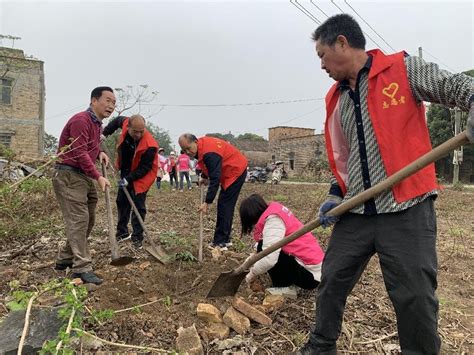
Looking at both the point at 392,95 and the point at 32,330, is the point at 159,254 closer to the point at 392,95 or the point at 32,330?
the point at 32,330

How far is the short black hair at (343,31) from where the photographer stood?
2.00 meters

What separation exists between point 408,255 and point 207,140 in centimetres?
332

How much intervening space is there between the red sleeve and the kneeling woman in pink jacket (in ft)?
4.39

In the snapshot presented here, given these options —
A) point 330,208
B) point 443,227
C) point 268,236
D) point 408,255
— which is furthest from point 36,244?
point 443,227

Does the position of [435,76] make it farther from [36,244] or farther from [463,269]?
[36,244]

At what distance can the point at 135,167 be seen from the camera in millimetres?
4738

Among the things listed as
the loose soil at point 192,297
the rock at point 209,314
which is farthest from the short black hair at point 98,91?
the rock at point 209,314

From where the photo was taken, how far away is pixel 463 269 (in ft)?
15.4

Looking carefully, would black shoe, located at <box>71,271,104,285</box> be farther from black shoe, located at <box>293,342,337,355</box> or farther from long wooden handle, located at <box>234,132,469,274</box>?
long wooden handle, located at <box>234,132,469,274</box>

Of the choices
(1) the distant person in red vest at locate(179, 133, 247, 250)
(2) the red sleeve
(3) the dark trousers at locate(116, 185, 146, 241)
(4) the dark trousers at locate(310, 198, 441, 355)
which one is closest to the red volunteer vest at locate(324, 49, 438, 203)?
(4) the dark trousers at locate(310, 198, 441, 355)

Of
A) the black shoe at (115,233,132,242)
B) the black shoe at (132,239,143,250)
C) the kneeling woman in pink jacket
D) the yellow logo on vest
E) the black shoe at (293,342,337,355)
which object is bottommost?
the black shoe at (293,342,337,355)

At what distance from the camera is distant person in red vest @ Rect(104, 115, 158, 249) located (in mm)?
4574

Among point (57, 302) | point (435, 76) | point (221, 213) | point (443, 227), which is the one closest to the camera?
point (435, 76)

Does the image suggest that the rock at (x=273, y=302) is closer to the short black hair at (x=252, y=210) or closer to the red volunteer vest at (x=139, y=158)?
the short black hair at (x=252, y=210)
